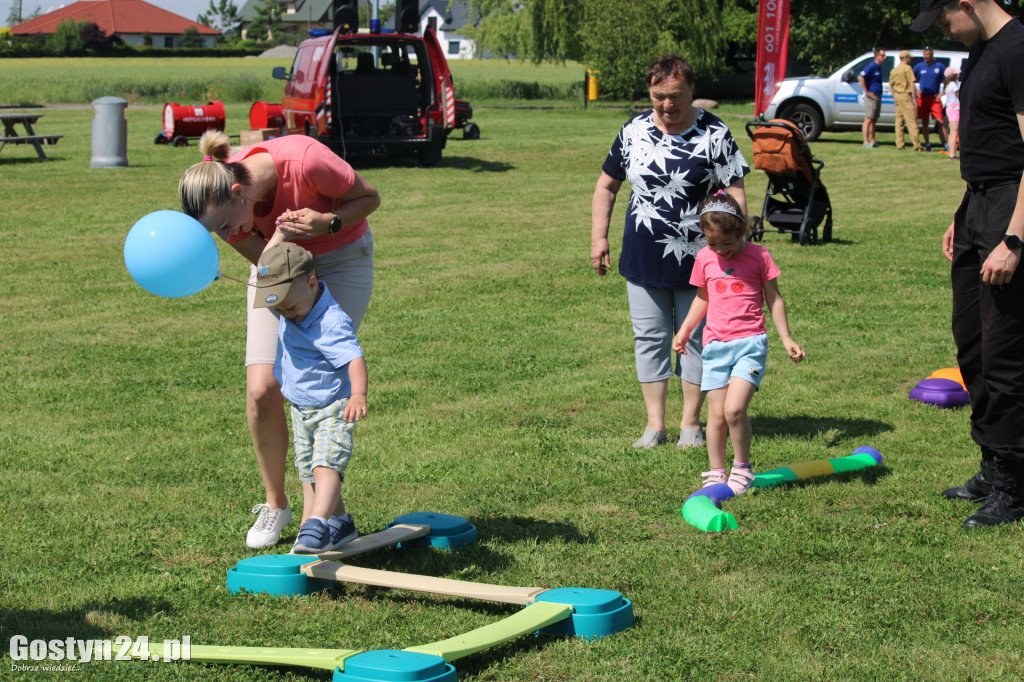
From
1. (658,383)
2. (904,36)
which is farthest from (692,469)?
(904,36)

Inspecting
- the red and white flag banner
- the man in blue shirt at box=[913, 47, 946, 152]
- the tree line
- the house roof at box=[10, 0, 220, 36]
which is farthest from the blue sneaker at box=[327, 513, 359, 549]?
the house roof at box=[10, 0, 220, 36]

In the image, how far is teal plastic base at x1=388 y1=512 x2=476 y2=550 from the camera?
4.26 metres

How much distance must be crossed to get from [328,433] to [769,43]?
64.5 ft

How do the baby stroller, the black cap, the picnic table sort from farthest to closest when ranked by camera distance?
the picnic table < the baby stroller < the black cap

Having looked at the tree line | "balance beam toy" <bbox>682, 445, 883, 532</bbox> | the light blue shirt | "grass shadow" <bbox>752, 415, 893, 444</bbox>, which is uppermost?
the tree line

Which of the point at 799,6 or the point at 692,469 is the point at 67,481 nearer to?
the point at 692,469

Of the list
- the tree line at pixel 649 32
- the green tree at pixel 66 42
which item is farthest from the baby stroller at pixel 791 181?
the green tree at pixel 66 42

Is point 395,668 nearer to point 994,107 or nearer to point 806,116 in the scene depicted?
point 994,107

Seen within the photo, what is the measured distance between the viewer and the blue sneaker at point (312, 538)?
378 centimetres

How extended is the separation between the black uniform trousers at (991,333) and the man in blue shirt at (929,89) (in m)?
17.7

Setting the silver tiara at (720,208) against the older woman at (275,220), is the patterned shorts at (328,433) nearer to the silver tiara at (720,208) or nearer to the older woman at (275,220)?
the older woman at (275,220)

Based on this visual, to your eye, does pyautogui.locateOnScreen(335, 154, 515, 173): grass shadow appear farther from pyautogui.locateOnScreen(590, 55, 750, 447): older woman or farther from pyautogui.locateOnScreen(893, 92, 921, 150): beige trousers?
pyautogui.locateOnScreen(590, 55, 750, 447): older woman

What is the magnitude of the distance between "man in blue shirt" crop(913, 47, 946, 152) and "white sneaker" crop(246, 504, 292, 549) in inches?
762

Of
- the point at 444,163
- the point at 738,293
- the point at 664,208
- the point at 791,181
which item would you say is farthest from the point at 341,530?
the point at 444,163
